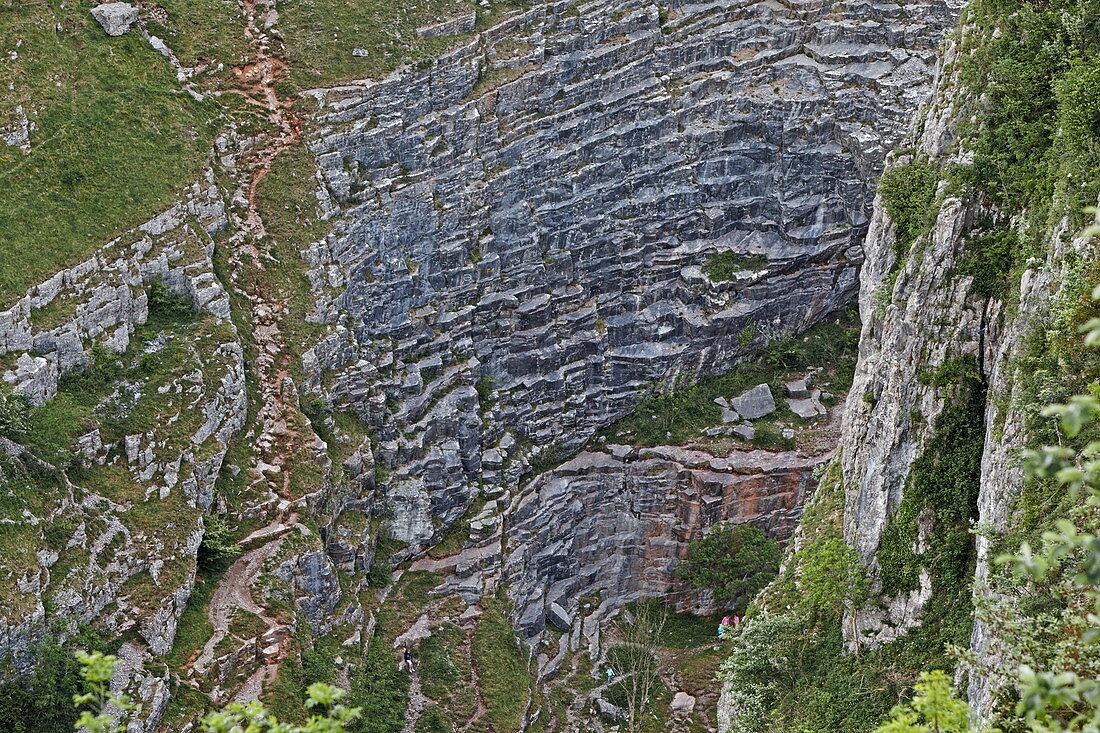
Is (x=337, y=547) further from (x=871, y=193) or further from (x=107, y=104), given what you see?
(x=871, y=193)

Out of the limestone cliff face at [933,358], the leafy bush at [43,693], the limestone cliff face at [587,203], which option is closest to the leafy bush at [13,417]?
the leafy bush at [43,693]

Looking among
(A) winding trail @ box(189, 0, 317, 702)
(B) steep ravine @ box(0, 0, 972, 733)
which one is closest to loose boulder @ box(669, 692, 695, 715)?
(B) steep ravine @ box(0, 0, 972, 733)

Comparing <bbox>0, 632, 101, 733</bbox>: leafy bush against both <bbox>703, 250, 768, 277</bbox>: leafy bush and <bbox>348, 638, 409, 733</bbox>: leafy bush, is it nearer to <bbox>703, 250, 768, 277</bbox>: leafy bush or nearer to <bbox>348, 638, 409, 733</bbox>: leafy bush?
<bbox>348, 638, 409, 733</bbox>: leafy bush

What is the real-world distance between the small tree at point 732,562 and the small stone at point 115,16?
1525 inches

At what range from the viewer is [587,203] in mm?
63781

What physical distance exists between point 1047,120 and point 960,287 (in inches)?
192

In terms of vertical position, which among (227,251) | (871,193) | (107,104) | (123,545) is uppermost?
(871,193)

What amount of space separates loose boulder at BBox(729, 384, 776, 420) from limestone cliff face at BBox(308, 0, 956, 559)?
2.92 m

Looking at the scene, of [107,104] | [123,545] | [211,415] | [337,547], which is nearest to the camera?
[123,545]

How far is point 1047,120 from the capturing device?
31453 mm

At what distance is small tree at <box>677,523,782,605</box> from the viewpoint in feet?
204

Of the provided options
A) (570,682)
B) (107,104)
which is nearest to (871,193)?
(570,682)

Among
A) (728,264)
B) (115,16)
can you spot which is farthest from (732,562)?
(115,16)

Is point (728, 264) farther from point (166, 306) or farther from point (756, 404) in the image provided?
point (166, 306)
